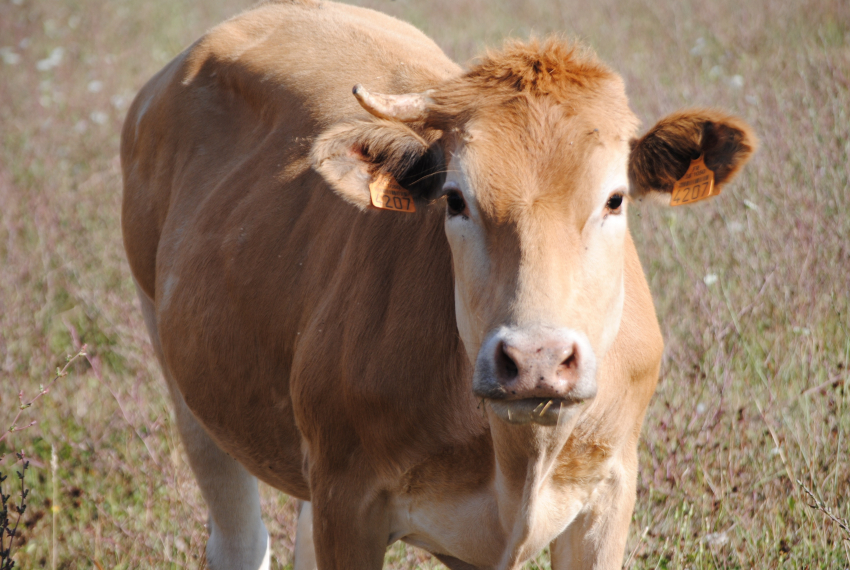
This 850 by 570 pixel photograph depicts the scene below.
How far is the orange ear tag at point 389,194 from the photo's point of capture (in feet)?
8.86

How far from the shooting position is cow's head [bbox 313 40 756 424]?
207 centimetres

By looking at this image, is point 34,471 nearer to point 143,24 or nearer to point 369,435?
point 369,435

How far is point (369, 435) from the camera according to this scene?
108 inches

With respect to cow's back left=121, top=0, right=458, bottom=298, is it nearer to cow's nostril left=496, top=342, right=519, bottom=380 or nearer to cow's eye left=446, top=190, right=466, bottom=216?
cow's eye left=446, top=190, right=466, bottom=216

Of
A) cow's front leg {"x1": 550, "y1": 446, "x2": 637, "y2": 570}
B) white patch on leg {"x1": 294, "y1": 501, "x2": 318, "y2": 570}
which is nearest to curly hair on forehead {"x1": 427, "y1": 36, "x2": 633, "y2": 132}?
cow's front leg {"x1": 550, "y1": 446, "x2": 637, "y2": 570}

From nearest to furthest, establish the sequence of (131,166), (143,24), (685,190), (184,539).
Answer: (685,190), (184,539), (131,166), (143,24)

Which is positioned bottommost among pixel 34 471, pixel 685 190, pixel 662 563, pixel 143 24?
pixel 143 24

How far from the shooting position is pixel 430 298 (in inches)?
109

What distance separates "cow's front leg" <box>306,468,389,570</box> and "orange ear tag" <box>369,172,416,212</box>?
912 millimetres

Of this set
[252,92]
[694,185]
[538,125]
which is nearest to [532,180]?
[538,125]

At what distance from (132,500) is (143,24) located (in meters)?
11.5

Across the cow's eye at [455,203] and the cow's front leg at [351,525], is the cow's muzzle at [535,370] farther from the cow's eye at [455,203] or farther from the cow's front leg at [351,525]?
the cow's front leg at [351,525]

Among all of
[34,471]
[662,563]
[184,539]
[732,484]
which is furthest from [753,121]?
[34,471]

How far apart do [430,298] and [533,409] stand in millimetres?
760
